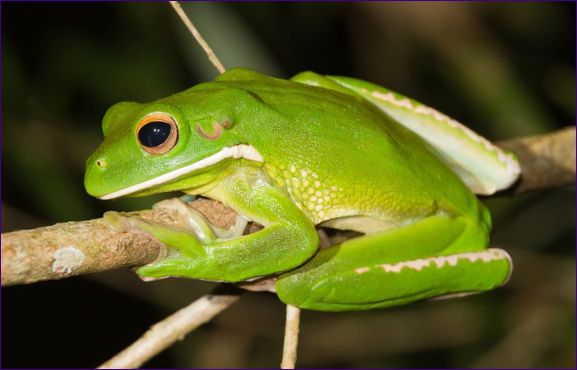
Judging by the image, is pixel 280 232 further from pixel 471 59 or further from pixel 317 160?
pixel 471 59

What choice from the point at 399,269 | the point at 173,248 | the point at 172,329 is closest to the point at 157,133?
the point at 173,248

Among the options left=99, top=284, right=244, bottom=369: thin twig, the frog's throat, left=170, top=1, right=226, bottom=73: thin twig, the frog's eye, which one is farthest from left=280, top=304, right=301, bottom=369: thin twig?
left=170, top=1, right=226, bottom=73: thin twig

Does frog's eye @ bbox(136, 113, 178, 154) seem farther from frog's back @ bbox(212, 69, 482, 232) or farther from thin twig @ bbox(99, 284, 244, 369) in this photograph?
thin twig @ bbox(99, 284, 244, 369)

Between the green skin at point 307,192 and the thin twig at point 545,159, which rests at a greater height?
the thin twig at point 545,159

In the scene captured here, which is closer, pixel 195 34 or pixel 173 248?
pixel 173 248

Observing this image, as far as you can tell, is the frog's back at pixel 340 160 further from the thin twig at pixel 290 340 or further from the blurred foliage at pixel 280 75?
the blurred foliage at pixel 280 75

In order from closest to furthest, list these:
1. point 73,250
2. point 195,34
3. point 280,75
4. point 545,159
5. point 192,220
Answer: point 73,250, point 192,220, point 195,34, point 545,159, point 280,75


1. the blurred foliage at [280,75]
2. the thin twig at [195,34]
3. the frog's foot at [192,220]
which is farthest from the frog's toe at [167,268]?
the blurred foliage at [280,75]

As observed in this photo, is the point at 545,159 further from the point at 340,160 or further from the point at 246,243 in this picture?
the point at 246,243
